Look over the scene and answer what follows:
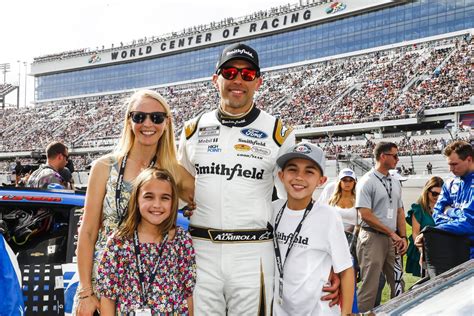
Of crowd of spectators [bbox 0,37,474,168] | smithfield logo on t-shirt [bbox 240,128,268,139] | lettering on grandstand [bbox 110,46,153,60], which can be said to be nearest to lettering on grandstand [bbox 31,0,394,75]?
lettering on grandstand [bbox 110,46,153,60]

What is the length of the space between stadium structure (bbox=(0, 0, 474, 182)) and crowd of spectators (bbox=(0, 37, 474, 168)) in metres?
0.14

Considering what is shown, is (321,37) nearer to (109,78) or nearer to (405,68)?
(405,68)

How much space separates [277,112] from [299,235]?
4328 centimetres

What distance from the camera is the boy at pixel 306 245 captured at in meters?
2.56

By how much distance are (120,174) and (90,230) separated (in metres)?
0.29

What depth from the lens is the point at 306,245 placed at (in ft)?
8.54

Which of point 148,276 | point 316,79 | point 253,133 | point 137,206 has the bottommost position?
point 148,276

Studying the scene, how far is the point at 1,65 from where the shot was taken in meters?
83.4

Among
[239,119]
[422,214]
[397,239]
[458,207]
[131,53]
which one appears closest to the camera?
[239,119]

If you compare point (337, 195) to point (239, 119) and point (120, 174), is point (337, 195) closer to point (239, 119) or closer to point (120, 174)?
point (239, 119)

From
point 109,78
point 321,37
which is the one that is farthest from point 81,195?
point 109,78

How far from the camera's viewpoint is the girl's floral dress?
2316 mm

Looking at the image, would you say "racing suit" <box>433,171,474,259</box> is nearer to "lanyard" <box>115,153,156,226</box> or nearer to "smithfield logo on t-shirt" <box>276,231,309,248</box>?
"smithfield logo on t-shirt" <box>276,231,309,248</box>

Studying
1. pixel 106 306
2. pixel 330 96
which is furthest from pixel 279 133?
pixel 330 96
